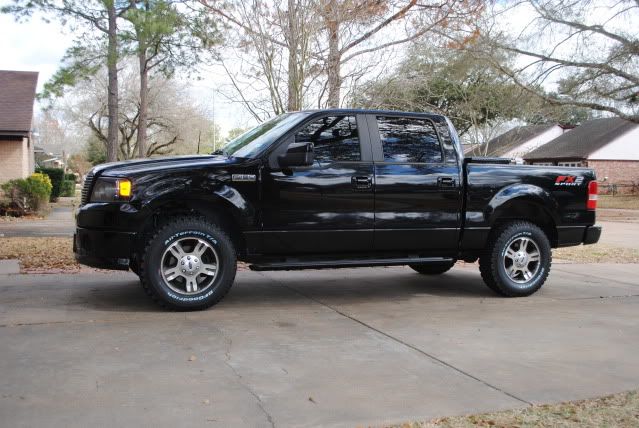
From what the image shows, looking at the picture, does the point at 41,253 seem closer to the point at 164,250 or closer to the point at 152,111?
the point at 164,250

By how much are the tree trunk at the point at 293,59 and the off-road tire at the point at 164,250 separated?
522cm

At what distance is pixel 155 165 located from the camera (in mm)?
6199

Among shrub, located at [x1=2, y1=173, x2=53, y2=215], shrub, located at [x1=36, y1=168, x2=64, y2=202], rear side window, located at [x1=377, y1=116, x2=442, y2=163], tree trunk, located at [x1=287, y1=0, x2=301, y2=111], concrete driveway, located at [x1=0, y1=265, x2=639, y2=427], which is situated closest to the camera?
concrete driveway, located at [x1=0, y1=265, x2=639, y2=427]

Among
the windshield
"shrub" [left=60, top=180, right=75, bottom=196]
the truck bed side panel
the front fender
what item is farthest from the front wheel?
"shrub" [left=60, top=180, right=75, bottom=196]

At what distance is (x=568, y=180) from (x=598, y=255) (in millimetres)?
4892

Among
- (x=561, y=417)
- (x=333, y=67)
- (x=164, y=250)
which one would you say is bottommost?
(x=561, y=417)

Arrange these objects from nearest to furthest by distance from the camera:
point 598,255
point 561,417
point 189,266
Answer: point 561,417 → point 189,266 → point 598,255

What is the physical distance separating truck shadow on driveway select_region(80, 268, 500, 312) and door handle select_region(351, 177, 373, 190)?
1.27 m

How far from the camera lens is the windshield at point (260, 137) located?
659cm

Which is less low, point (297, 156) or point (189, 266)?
point (297, 156)

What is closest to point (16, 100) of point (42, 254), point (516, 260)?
point (42, 254)

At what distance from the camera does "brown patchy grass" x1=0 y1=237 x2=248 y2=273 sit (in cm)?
880

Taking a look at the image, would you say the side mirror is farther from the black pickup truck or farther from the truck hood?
the truck hood

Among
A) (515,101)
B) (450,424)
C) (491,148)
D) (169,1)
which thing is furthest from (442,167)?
(491,148)
